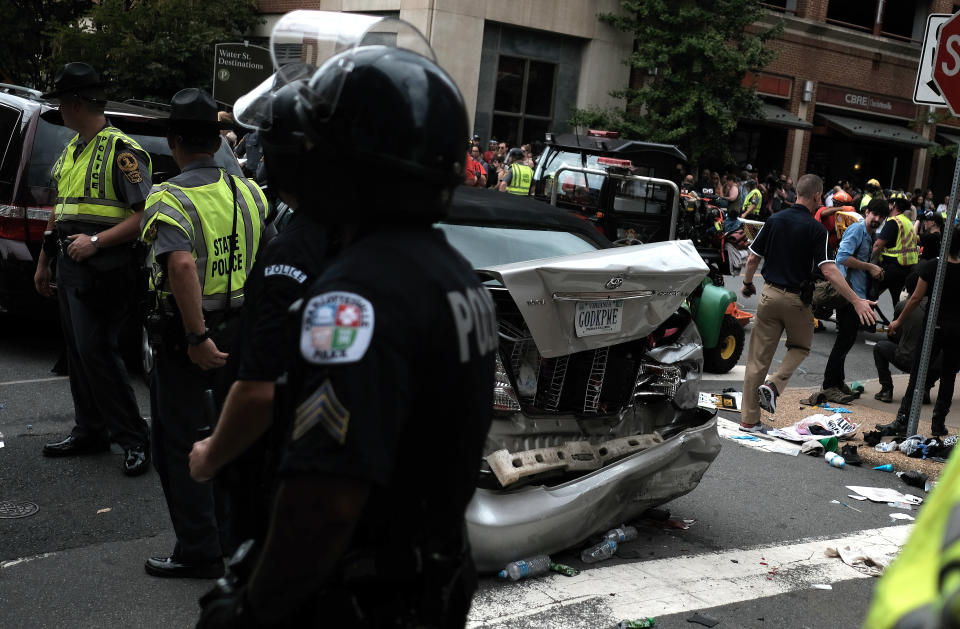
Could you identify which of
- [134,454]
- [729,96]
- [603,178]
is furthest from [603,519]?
[729,96]

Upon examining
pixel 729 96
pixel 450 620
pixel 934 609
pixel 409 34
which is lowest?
pixel 450 620

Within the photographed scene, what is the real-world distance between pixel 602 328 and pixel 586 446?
57cm

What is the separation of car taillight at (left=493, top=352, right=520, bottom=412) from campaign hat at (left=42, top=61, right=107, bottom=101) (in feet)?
8.63

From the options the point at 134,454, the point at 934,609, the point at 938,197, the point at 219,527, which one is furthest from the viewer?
the point at 938,197

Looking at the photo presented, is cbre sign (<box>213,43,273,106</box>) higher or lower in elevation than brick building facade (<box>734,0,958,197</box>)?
lower

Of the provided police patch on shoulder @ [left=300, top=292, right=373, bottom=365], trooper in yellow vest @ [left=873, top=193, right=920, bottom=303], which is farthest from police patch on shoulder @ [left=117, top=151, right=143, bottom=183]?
trooper in yellow vest @ [left=873, top=193, right=920, bottom=303]

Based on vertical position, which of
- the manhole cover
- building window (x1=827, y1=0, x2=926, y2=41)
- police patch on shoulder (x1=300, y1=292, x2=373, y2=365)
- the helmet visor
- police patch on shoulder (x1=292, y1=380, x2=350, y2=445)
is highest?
building window (x1=827, y1=0, x2=926, y2=41)

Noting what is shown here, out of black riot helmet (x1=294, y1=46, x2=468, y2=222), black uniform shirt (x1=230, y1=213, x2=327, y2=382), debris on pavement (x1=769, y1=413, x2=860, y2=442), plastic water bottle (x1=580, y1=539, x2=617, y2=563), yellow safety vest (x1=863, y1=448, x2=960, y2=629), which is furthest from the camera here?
debris on pavement (x1=769, y1=413, x2=860, y2=442)

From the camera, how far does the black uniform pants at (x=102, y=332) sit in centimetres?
537

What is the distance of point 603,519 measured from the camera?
4.79 meters

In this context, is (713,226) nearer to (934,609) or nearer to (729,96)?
(729,96)

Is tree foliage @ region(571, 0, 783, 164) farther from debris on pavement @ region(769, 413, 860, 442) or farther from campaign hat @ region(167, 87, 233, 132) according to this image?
campaign hat @ region(167, 87, 233, 132)

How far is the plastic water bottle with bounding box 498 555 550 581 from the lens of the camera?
4559 millimetres

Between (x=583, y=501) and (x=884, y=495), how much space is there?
3037mm
